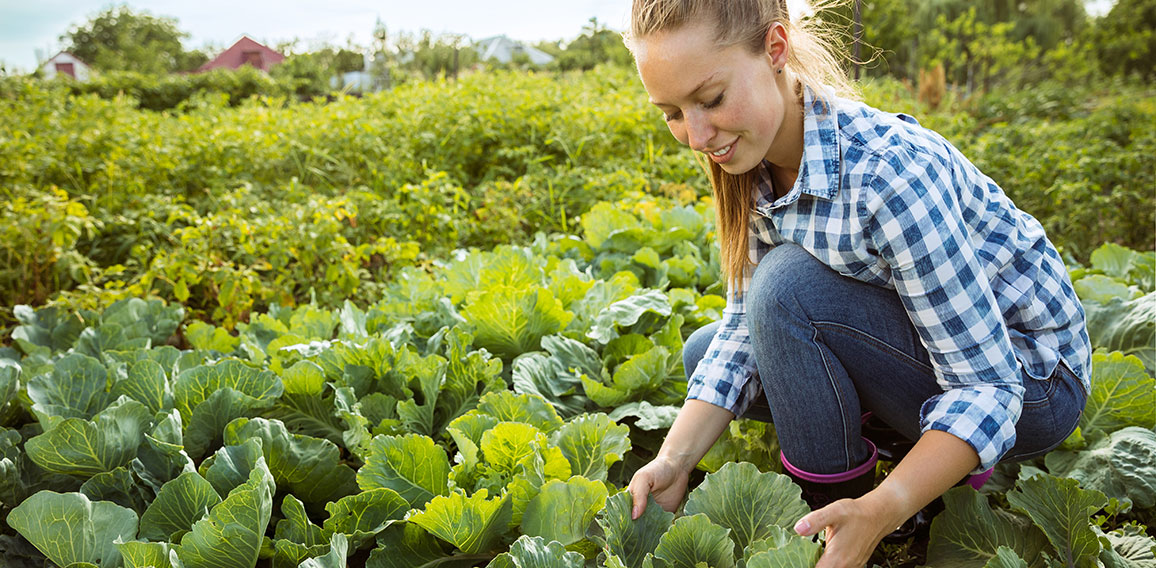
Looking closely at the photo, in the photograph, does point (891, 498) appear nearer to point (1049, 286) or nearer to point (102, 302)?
point (1049, 286)

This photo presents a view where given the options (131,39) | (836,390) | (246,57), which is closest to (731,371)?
(836,390)

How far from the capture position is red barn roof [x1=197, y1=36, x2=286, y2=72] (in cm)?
1867

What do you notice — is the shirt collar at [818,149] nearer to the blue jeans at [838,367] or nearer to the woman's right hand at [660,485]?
the blue jeans at [838,367]

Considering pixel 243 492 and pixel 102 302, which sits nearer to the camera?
pixel 243 492

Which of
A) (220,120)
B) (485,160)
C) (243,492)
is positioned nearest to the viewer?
(243,492)

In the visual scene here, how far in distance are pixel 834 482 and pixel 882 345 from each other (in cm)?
27

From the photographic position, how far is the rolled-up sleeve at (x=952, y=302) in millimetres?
1066

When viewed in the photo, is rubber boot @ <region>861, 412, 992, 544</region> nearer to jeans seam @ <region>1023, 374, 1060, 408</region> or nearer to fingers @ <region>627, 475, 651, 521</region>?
jeans seam @ <region>1023, 374, 1060, 408</region>

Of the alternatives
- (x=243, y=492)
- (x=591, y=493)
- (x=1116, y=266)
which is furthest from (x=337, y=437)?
(x=1116, y=266)

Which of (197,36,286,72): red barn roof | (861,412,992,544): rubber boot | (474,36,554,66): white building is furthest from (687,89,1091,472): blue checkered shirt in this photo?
(197,36,286,72): red barn roof

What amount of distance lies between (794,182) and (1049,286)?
0.45 metres

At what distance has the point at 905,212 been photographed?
3.54 feet

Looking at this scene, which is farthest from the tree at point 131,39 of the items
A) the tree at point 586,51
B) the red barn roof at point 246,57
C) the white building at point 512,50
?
the tree at point 586,51

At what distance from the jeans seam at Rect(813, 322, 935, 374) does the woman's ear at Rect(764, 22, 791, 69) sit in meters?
0.42
